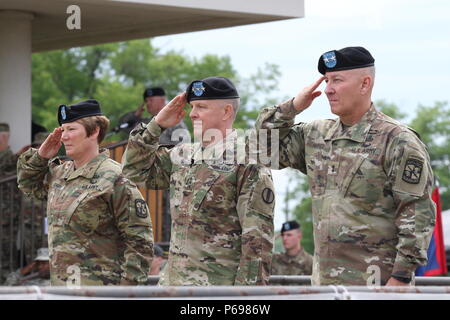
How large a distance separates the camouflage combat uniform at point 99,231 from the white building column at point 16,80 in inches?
226

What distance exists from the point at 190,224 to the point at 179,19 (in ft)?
21.5

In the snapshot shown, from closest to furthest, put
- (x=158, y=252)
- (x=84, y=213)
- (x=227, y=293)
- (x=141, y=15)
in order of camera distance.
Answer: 1. (x=227, y=293)
2. (x=84, y=213)
3. (x=158, y=252)
4. (x=141, y=15)

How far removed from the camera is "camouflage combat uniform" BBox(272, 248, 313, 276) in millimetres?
16078

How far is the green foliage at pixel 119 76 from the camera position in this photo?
3703 cm

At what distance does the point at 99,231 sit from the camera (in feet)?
24.2

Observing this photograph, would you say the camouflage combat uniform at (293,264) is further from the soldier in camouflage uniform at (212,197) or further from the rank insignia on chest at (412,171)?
the rank insignia on chest at (412,171)

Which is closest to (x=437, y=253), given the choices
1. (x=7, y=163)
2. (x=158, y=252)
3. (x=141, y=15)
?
(x=158, y=252)

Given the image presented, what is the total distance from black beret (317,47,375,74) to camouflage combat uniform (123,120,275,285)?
75 centimetres

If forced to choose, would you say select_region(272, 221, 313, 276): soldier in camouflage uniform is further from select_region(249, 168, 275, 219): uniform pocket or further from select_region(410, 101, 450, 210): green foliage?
select_region(410, 101, 450, 210): green foliage

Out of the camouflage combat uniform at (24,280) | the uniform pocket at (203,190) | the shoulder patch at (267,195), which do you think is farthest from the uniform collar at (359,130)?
the camouflage combat uniform at (24,280)

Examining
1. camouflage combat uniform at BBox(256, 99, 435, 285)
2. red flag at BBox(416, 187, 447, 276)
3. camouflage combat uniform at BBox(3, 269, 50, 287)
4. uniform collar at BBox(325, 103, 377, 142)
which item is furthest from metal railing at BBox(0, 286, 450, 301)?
red flag at BBox(416, 187, 447, 276)

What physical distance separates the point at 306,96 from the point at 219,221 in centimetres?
90

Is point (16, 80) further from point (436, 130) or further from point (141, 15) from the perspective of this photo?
point (436, 130)
